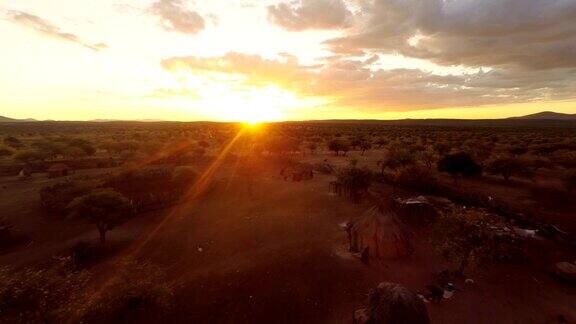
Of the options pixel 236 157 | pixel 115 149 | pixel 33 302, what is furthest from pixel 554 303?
pixel 115 149

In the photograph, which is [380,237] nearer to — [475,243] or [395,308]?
[475,243]

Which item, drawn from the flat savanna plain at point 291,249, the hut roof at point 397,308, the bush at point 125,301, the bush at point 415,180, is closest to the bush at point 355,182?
the flat savanna plain at point 291,249

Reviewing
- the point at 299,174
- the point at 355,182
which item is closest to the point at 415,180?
the point at 355,182

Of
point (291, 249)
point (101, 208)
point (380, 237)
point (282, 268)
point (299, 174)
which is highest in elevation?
point (101, 208)

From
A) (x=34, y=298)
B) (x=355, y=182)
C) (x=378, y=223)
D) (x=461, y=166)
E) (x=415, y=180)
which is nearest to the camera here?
(x=34, y=298)

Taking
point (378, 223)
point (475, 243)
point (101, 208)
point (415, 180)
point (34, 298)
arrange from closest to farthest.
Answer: point (34, 298)
point (475, 243)
point (378, 223)
point (101, 208)
point (415, 180)

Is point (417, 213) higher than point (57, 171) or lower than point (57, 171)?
higher
